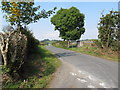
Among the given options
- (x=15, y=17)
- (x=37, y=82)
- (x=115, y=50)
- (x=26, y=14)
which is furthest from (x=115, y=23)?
(x=37, y=82)

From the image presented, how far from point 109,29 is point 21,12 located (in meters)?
12.8

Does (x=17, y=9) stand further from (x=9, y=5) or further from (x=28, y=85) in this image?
(x=28, y=85)

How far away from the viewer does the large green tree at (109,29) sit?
14.4 metres

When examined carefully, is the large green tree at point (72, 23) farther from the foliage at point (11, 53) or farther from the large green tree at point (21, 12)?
the foliage at point (11, 53)

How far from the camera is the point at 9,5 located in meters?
8.30

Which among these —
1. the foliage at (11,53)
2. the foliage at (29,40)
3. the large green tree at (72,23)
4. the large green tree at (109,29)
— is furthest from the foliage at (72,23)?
the foliage at (11,53)

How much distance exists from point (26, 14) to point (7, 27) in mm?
2091

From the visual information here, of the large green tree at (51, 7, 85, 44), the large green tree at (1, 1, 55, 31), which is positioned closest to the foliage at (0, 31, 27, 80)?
the large green tree at (1, 1, 55, 31)

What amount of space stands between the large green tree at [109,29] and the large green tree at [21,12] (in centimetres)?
985

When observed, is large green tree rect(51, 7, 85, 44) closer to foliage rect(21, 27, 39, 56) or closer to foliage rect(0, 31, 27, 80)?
foliage rect(21, 27, 39, 56)

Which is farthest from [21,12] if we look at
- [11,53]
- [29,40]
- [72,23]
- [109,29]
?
[72,23]

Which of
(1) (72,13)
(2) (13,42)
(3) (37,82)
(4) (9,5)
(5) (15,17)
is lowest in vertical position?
(3) (37,82)

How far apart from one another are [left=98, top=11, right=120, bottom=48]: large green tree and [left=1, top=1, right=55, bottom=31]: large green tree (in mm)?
9854

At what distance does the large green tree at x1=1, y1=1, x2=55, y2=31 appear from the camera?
313 inches
